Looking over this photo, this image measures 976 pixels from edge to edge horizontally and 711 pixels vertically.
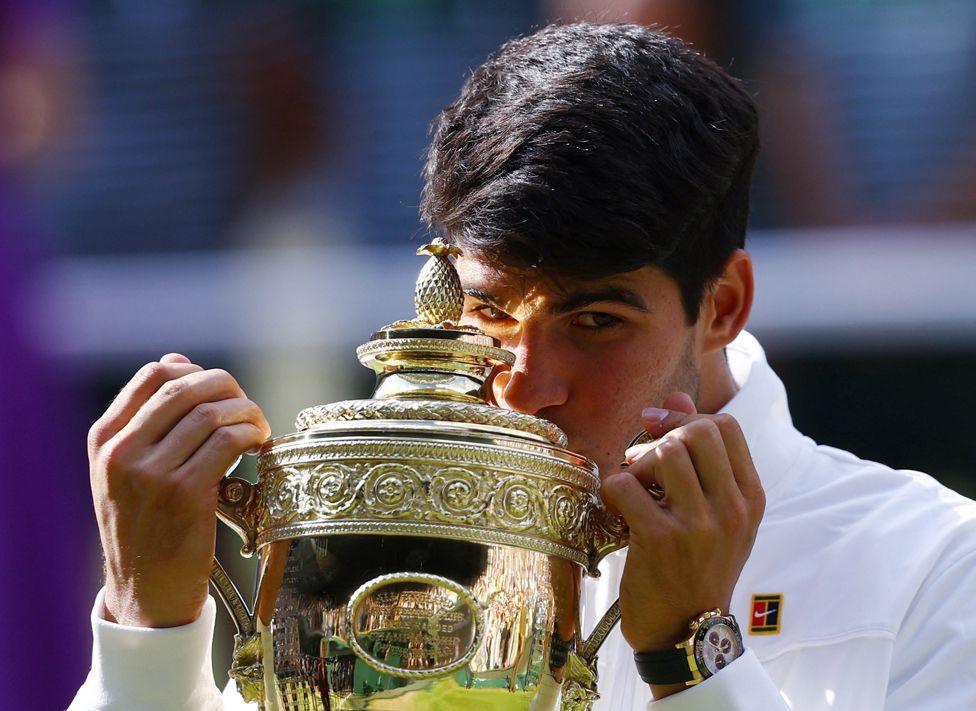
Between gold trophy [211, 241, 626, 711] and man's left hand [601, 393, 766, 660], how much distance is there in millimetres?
49

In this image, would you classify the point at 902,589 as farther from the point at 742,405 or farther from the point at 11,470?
the point at 11,470

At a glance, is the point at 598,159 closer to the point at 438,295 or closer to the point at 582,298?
the point at 582,298

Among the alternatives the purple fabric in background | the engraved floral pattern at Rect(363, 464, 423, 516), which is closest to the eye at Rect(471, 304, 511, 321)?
the engraved floral pattern at Rect(363, 464, 423, 516)

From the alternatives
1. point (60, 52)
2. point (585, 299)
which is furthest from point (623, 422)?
point (60, 52)

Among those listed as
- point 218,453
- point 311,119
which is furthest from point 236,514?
point 311,119

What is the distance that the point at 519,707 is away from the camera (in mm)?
1519

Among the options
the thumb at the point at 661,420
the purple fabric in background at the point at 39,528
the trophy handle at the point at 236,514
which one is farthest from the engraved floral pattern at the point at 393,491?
the purple fabric in background at the point at 39,528

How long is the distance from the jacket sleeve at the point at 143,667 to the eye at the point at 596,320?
649 mm

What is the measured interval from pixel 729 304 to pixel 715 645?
2.91 ft

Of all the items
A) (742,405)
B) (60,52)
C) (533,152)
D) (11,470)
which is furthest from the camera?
(60,52)

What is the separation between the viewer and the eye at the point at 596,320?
2061mm

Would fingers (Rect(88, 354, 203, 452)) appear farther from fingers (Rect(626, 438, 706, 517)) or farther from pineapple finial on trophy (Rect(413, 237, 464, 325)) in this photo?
fingers (Rect(626, 438, 706, 517))

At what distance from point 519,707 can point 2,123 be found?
189 inches

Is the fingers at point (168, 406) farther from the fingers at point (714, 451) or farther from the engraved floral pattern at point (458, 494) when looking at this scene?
the fingers at point (714, 451)
